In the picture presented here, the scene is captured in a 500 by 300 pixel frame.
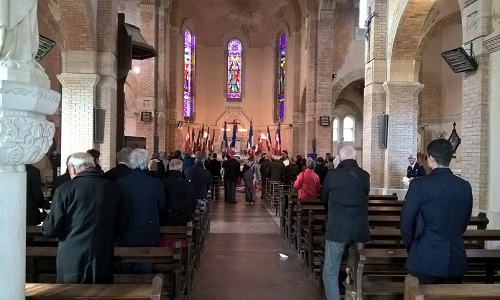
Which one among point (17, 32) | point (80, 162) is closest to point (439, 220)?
point (80, 162)

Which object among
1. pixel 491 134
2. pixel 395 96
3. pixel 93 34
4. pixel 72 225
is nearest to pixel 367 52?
pixel 395 96

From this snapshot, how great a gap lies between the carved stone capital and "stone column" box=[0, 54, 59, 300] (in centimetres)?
1003

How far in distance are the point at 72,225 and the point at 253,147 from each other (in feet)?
88.6

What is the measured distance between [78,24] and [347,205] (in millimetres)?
8919

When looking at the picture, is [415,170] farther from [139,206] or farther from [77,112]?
[77,112]

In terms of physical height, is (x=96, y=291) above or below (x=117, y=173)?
below

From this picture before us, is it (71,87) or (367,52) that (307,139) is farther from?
(71,87)

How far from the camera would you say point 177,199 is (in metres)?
6.89

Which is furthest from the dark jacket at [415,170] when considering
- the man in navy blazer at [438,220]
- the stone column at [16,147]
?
the stone column at [16,147]

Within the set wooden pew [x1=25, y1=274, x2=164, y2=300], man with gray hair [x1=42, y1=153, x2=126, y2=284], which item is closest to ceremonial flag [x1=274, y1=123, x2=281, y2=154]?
man with gray hair [x1=42, y1=153, x2=126, y2=284]

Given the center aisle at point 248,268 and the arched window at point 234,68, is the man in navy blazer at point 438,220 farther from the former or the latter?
the arched window at point 234,68

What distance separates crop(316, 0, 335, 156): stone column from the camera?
2178cm

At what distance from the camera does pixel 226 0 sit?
32812 mm

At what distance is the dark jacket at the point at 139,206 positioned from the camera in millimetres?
5113
